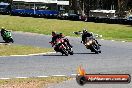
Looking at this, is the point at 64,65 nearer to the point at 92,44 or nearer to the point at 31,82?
the point at 31,82

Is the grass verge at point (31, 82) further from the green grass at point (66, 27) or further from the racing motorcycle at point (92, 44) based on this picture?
the green grass at point (66, 27)

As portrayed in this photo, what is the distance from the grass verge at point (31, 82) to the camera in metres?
13.8

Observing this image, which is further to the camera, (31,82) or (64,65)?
(64,65)

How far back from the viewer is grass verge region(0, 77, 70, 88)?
1384cm

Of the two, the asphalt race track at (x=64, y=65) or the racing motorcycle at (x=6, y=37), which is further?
the racing motorcycle at (x=6, y=37)

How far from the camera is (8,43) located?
107 ft

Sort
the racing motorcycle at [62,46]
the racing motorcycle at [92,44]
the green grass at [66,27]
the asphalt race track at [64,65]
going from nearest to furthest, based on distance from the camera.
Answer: the asphalt race track at [64,65]
the racing motorcycle at [62,46]
the racing motorcycle at [92,44]
the green grass at [66,27]

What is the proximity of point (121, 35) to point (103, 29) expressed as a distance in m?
5.53

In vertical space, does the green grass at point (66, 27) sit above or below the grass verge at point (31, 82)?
below

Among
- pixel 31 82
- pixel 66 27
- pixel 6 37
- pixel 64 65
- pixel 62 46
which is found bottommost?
pixel 66 27

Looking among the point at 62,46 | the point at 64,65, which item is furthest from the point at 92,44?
the point at 64,65

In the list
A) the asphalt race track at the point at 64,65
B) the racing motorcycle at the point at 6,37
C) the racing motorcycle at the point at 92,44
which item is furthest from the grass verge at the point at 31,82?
the racing motorcycle at the point at 6,37

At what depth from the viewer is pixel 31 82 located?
14.5 metres

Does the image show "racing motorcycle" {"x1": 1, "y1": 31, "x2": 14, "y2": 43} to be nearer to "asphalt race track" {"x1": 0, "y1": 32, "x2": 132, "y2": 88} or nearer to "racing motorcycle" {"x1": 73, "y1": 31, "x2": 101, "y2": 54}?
"asphalt race track" {"x1": 0, "y1": 32, "x2": 132, "y2": 88}
